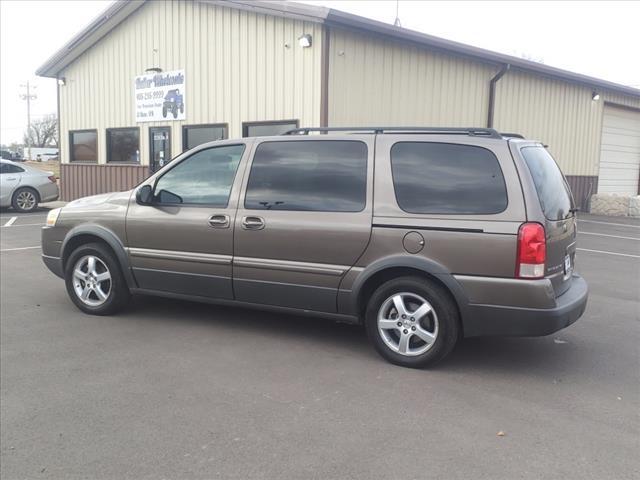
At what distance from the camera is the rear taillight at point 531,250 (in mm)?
4016

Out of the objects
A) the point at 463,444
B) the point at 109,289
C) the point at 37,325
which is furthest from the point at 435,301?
the point at 37,325

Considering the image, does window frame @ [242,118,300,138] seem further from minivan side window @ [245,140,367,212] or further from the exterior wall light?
minivan side window @ [245,140,367,212]

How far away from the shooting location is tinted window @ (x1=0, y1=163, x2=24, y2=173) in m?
15.4

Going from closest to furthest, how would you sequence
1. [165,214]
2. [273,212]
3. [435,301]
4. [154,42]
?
[435,301] → [273,212] → [165,214] → [154,42]

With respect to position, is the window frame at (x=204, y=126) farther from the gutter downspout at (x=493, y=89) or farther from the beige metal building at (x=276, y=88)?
the gutter downspout at (x=493, y=89)

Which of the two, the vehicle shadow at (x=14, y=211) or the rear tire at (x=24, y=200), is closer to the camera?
the vehicle shadow at (x=14, y=211)

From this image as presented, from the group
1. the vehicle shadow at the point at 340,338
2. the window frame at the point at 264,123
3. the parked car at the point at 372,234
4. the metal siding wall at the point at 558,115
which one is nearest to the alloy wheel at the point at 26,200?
the window frame at the point at 264,123

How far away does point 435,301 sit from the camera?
4301 mm

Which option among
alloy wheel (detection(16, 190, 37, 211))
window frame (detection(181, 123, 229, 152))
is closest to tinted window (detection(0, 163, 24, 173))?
alloy wheel (detection(16, 190, 37, 211))

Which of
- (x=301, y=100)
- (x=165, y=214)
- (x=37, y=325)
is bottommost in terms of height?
(x=37, y=325)

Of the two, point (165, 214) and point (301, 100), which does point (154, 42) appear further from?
point (165, 214)

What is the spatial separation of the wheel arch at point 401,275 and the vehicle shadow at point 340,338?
43 centimetres

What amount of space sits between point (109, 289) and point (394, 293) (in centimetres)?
290

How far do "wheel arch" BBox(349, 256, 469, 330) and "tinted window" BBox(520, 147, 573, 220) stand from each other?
0.83 m
